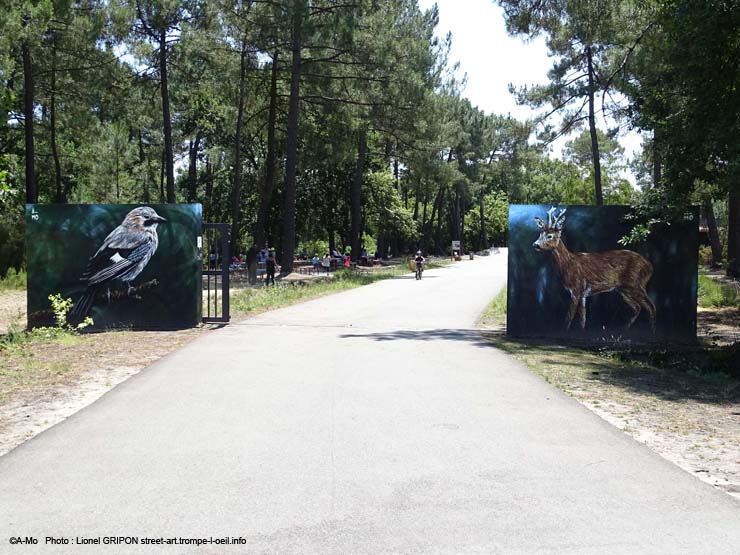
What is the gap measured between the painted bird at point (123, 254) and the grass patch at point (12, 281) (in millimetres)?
15491

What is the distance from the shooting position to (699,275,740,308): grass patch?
75.2 feet

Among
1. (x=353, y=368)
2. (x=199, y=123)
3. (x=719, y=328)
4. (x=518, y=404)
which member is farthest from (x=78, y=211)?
(x=199, y=123)

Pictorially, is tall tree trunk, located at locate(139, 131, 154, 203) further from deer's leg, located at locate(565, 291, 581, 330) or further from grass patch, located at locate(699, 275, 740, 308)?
deer's leg, located at locate(565, 291, 581, 330)

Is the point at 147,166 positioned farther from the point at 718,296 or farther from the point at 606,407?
the point at 606,407

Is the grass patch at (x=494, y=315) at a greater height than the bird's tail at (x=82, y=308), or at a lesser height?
lesser

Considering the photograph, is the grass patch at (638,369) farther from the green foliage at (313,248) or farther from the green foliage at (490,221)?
the green foliage at (490,221)

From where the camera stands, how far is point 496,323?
58.6 feet

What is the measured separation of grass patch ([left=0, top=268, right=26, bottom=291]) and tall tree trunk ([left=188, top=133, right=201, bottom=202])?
28350 mm

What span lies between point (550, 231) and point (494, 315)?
5370 mm

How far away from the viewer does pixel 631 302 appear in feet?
48.4

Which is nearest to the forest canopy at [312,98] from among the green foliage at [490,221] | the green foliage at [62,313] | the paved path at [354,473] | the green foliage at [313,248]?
the green foliage at [62,313]

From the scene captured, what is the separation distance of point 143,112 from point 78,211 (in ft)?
77.2

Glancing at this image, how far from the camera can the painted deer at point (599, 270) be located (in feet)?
48.1

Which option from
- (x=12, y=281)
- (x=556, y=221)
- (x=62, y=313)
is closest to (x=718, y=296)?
(x=556, y=221)
